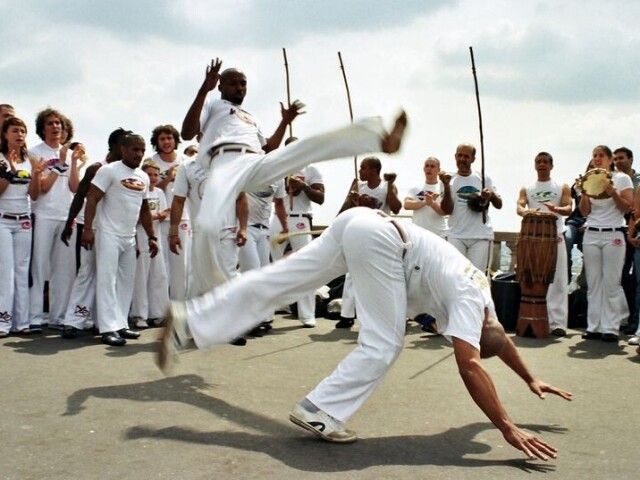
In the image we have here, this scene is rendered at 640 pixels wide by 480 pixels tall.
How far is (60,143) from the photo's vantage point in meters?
8.09

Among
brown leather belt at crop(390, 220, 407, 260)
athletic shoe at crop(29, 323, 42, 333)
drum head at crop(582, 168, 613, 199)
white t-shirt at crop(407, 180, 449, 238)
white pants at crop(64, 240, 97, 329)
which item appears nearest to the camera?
brown leather belt at crop(390, 220, 407, 260)

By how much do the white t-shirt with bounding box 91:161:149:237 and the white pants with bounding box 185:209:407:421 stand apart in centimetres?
292

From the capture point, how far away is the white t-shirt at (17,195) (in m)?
7.25

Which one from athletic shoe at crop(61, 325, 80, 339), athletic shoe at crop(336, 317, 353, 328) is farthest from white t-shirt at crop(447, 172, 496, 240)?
athletic shoe at crop(61, 325, 80, 339)

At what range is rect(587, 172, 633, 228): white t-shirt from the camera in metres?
8.01

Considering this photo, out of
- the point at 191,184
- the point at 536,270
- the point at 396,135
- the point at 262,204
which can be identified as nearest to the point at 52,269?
the point at 191,184

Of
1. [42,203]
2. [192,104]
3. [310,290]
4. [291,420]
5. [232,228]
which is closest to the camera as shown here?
[291,420]

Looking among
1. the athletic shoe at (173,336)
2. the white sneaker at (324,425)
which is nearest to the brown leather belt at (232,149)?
the athletic shoe at (173,336)

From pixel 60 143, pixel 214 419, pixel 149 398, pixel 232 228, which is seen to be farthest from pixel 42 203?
pixel 214 419

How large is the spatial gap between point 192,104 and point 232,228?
46.6 inches

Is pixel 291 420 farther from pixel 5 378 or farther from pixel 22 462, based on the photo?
pixel 5 378

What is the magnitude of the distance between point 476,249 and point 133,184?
360cm

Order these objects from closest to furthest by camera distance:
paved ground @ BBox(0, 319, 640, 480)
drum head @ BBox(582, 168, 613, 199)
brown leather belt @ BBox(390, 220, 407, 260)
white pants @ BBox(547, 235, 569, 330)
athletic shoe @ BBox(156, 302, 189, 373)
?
paved ground @ BBox(0, 319, 640, 480)
brown leather belt @ BBox(390, 220, 407, 260)
athletic shoe @ BBox(156, 302, 189, 373)
drum head @ BBox(582, 168, 613, 199)
white pants @ BBox(547, 235, 569, 330)

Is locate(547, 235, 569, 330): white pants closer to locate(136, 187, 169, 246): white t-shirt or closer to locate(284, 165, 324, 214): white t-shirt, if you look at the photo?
locate(284, 165, 324, 214): white t-shirt
